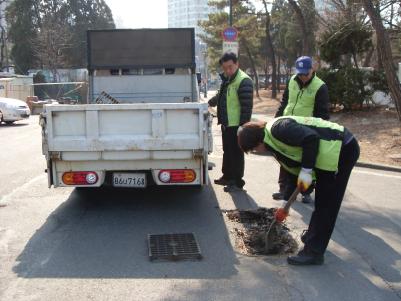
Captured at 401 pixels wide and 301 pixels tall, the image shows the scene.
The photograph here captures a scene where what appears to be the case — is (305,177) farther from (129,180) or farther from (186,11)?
(186,11)

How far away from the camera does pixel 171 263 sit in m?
4.75

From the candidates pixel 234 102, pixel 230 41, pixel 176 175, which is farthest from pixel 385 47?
pixel 230 41

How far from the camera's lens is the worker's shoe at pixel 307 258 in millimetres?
4645

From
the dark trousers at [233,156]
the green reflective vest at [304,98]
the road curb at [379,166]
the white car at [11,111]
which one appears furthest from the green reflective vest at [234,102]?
the white car at [11,111]

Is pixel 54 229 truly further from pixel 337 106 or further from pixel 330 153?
pixel 337 106

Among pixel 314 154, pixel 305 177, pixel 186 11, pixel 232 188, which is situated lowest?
pixel 232 188

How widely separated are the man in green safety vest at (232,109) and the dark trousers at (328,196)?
2755 mm

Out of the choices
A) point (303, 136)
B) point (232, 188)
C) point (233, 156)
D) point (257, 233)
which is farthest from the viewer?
point (232, 188)

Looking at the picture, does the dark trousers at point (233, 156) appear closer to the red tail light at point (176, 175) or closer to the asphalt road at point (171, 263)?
the asphalt road at point (171, 263)

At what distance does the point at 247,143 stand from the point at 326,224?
1108mm

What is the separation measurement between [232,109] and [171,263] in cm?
308

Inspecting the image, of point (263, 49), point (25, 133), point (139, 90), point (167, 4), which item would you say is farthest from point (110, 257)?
point (167, 4)

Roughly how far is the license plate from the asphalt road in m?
0.42

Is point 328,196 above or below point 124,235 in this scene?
above
